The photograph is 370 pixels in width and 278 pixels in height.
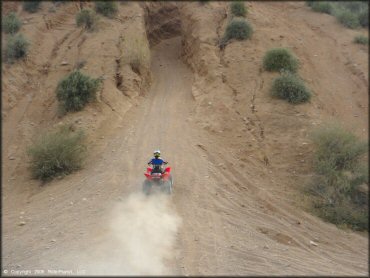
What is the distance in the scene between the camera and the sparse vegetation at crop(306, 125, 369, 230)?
8617 millimetres

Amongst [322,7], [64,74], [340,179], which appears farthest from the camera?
[322,7]

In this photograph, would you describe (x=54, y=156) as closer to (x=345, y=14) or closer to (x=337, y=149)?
(x=337, y=149)

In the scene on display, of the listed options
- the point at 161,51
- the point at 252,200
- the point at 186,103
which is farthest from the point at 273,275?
the point at 161,51

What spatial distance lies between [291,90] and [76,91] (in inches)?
266

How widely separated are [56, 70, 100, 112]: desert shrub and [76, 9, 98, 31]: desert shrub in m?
5.24

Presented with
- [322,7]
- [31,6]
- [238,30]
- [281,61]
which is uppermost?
[322,7]

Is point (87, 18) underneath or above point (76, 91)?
above

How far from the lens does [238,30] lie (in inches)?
639

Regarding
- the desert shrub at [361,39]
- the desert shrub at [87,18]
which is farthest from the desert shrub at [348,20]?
the desert shrub at [87,18]

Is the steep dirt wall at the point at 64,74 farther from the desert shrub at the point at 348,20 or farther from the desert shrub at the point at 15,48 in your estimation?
the desert shrub at the point at 348,20

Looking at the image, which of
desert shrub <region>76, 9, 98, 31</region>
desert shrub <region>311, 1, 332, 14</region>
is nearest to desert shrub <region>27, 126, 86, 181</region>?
desert shrub <region>76, 9, 98, 31</region>

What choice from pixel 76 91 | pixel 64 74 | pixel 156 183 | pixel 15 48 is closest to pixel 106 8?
pixel 15 48

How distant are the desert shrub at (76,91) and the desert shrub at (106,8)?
20.5ft

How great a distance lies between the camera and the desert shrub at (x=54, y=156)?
10.2 metres
